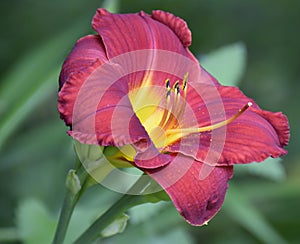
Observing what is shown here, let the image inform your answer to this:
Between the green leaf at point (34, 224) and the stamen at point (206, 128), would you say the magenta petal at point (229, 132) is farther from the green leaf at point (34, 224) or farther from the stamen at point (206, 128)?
the green leaf at point (34, 224)

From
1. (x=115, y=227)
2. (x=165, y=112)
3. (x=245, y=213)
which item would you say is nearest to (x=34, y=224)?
(x=115, y=227)

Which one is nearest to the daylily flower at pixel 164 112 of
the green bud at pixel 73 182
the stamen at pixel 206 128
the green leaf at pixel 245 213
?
the stamen at pixel 206 128

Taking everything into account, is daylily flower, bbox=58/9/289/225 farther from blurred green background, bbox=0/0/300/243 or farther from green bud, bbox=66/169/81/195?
blurred green background, bbox=0/0/300/243

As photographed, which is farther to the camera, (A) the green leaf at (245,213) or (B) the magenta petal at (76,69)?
(A) the green leaf at (245,213)

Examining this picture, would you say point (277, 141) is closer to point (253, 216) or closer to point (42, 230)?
point (42, 230)

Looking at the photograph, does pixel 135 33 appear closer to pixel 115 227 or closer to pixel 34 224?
pixel 115 227
